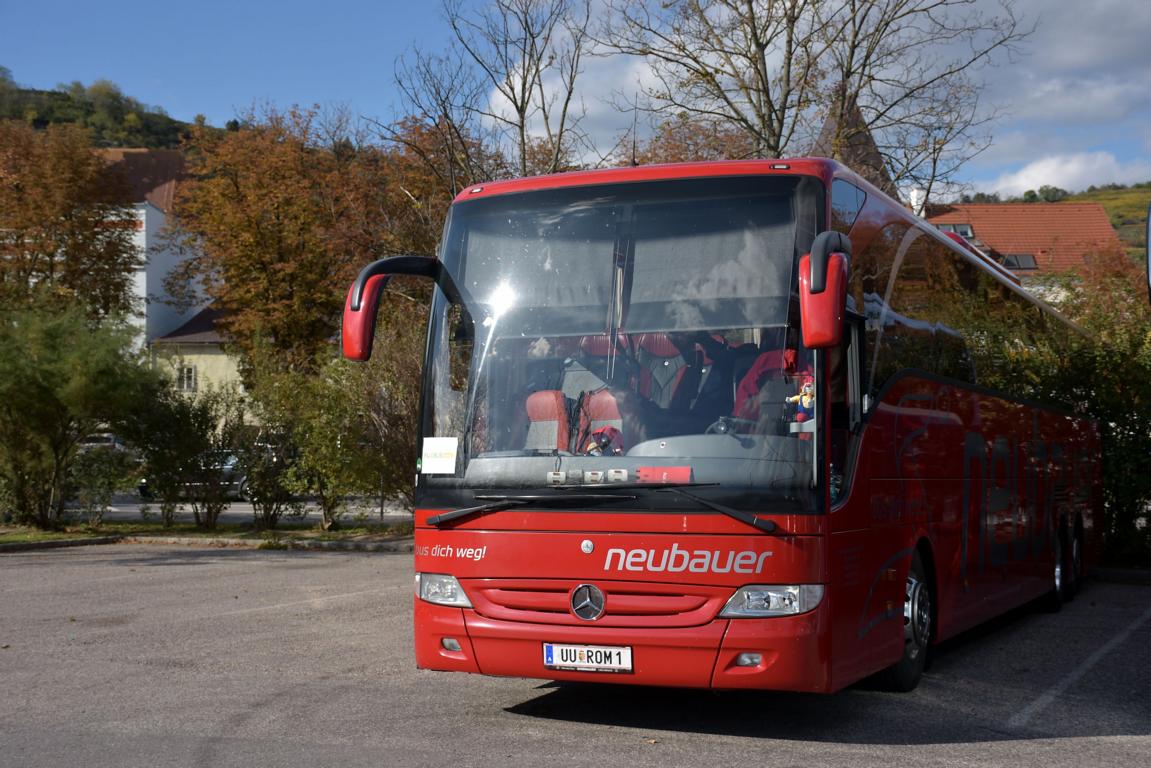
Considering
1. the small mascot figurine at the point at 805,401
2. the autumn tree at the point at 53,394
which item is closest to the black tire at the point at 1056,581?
the small mascot figurine at the point at 805,401

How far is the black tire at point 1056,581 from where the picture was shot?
47.1ft

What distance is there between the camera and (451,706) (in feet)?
27.8

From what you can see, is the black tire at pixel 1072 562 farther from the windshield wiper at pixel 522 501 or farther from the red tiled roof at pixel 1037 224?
the red tiled roof at pixel 1037 224

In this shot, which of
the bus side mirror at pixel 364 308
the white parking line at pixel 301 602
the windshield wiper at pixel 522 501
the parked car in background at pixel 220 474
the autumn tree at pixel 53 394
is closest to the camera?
the windshield wiper at pixel 522 501

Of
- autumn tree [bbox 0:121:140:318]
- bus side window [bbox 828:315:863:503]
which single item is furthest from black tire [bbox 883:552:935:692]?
autumn tree [bbox 0:121:140:318]

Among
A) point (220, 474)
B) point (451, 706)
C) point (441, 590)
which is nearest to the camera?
point (441, 590)

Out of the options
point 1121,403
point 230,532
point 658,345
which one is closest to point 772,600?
point 658,345

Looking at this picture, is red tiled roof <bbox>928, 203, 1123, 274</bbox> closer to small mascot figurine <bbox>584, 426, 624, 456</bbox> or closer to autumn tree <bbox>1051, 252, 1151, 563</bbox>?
autumn tree <bbox>1051, 252, 1151, 563</bbox>

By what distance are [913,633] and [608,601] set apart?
264 centimetres

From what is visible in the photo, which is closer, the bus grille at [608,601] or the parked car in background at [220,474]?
the bus grille at [608,601]

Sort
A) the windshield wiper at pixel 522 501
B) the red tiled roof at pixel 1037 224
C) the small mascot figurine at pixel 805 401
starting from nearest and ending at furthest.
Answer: the small mascot figurine at pixel 805 401 < the windshield wiper at pixel 522 501 < the red tiled roof at pixel 1037 224

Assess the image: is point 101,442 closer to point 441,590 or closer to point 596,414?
point 441,590

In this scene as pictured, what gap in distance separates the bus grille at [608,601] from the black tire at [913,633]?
2.05 m

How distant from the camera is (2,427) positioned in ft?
81.3
